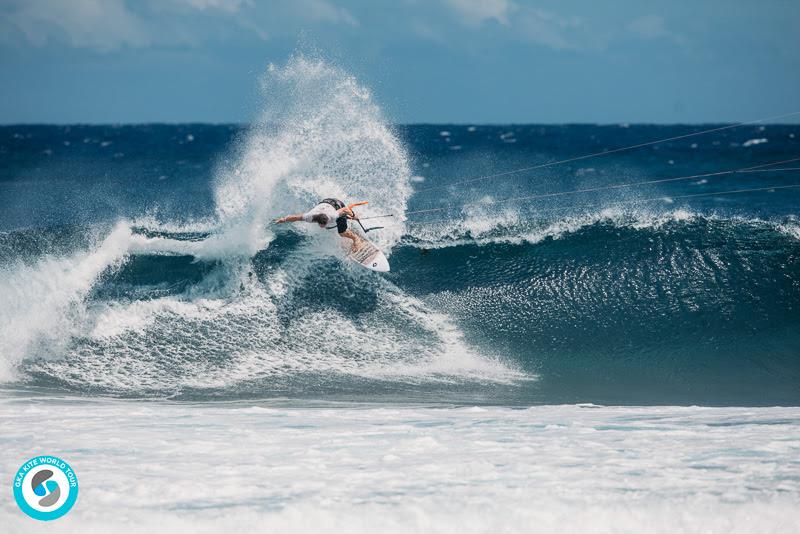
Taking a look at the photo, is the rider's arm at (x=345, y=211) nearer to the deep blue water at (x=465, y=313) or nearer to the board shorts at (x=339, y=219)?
the board shorts at (x=339, y=219)

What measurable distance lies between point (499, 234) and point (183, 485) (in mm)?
10028

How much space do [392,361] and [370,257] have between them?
5.32ft

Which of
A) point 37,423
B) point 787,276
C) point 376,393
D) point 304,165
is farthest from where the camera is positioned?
point 304,165

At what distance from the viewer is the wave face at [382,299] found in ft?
35.2

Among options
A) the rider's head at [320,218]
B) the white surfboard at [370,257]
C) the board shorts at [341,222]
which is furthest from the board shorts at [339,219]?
the white surfboard at [370,257]

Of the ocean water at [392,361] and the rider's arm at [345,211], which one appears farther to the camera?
the rider's arm at [345,211]

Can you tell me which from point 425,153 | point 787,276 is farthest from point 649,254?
point 425,153

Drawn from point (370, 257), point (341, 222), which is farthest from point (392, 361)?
point (341, 222)

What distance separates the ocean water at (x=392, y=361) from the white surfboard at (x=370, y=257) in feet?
3.02

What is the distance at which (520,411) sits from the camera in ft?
30.2

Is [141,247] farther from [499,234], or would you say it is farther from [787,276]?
[787,276]

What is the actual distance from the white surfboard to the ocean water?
920mm

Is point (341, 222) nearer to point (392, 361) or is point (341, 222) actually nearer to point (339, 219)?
point (339, 219)

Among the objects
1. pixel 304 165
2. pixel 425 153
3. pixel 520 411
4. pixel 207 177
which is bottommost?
pixel 520 411
